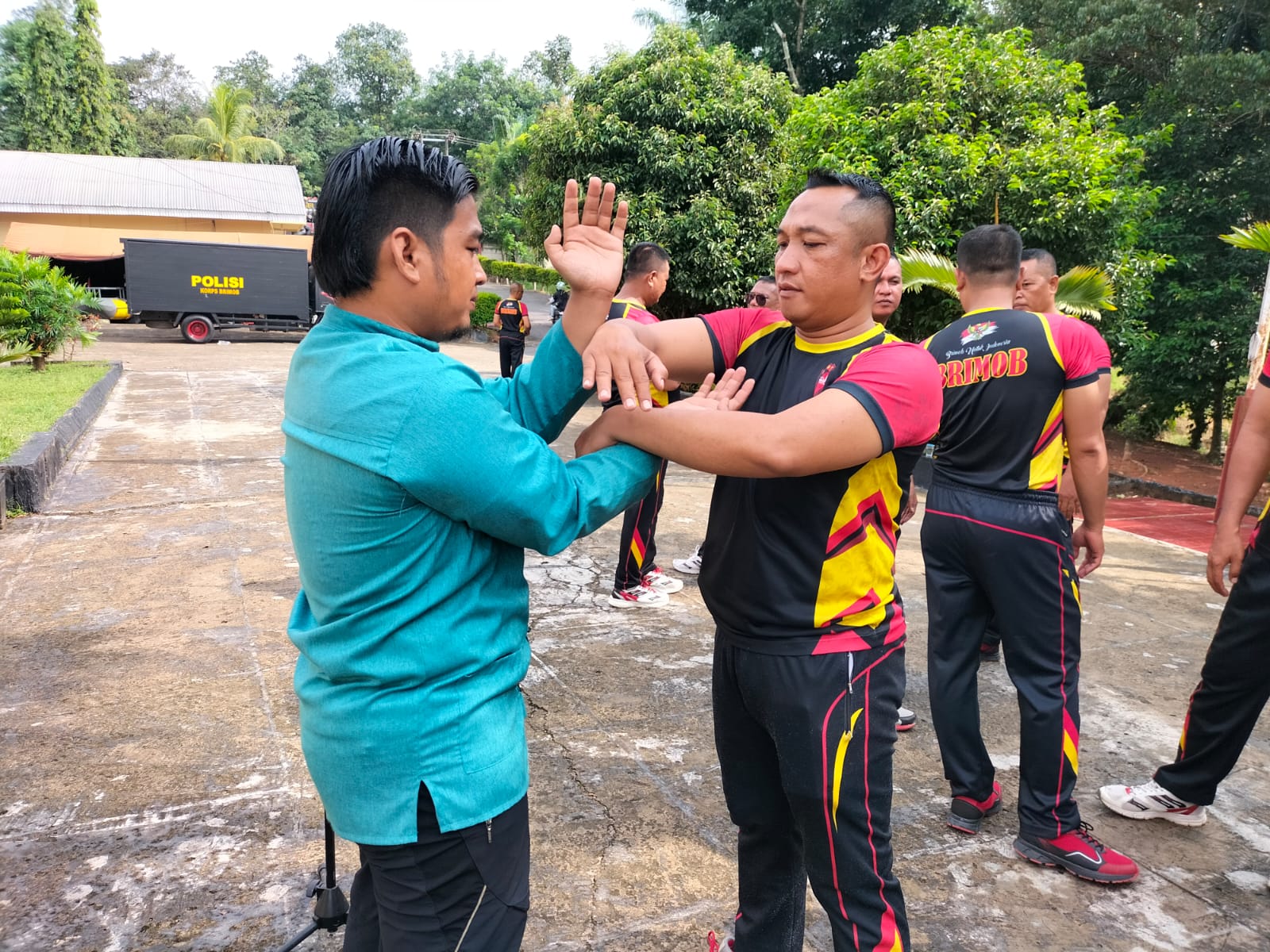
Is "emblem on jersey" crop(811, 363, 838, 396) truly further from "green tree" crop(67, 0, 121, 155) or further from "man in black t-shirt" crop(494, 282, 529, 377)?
"green tree" crop(67, 0, 121, 155)

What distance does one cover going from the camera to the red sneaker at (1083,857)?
9.33 feet

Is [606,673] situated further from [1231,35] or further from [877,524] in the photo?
[1231,35]

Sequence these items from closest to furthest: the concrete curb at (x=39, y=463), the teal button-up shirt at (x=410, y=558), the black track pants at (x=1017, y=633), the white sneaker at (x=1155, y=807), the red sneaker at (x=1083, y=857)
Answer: the teal button-up shirt at (x=410, y=558)
the red sneaker at (x=1083, y=857)
the black track pants at (x=1017, y=633)
the white sneaker at (x=1155, y=807)
the concrete curb at (x=39, y=463)

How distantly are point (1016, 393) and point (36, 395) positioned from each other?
1181 cm

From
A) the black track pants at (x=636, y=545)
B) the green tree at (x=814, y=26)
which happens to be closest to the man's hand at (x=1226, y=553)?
the black track pants at (x=636, y=545)

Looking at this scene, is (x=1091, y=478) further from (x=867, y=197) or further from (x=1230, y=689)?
(x=867, y=197)

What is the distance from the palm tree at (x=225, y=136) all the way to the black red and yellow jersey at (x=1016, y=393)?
41.0 meters

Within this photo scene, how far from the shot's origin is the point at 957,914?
267cm

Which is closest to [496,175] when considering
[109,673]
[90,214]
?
[90,214]

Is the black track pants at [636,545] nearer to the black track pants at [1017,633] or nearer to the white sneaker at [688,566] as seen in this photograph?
the white sneaker at [688,566]

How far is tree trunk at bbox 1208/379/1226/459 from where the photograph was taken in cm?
1298

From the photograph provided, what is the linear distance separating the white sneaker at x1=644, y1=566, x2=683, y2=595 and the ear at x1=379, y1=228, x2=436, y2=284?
4.17 metres

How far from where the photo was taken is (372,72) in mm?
62188

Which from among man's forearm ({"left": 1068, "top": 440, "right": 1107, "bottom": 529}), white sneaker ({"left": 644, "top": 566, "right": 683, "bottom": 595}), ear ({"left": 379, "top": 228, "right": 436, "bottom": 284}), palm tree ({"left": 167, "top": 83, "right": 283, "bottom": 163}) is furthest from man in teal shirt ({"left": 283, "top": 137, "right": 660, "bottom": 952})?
palm tree ({"left": 167, "top": 83, "right": 283, "bottom": 163})
